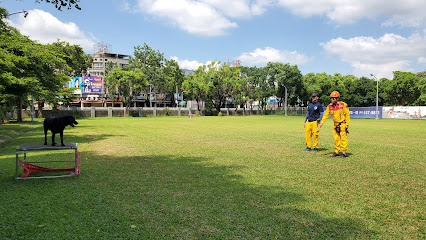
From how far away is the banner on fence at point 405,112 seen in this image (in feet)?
137

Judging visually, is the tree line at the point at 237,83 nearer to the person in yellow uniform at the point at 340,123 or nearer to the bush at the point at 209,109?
the bush at the point at 209,109

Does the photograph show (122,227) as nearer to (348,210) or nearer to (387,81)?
(348,210)

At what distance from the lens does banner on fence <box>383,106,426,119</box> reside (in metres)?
41.7

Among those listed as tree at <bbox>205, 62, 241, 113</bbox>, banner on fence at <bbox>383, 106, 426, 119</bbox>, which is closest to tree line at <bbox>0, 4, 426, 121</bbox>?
tree at <bbox>205, 62, 241, 113</bbox>

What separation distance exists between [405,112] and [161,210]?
4962cm

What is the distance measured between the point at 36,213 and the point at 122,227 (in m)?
1.46

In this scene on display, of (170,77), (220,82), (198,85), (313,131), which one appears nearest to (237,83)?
(220,82)

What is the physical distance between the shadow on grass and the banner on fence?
4648cm

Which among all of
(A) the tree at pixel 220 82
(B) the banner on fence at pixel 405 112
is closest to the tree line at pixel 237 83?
(A) the tree at pixel 220 82

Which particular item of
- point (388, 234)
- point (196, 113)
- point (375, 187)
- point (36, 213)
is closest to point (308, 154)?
point (375, 187)

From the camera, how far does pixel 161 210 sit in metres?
4.21

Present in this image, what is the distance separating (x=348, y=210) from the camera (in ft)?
13.9

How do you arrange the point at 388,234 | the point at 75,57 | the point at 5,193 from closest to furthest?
1. the point at 388,234
2. the point at 5,193
3. the point at 75,57

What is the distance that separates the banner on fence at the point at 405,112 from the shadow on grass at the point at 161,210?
46.5 meters
